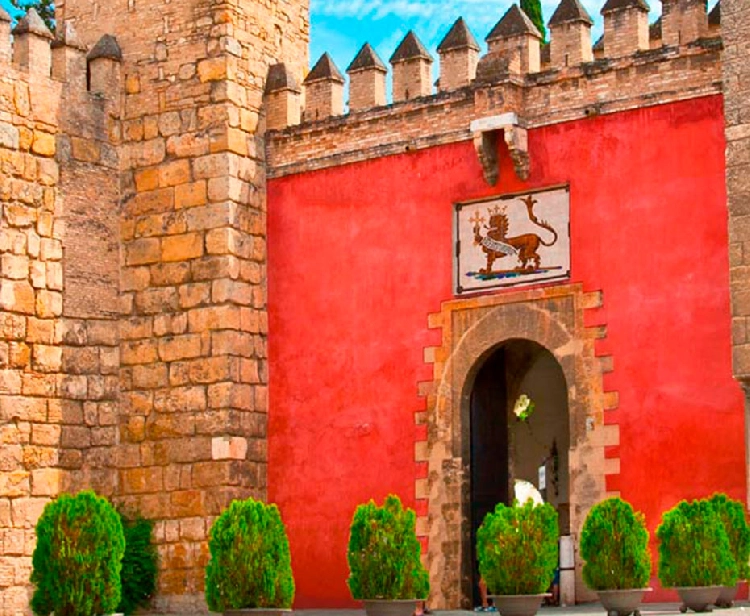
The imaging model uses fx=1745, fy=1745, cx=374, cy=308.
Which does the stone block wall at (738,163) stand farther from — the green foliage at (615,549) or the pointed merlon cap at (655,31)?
the pointed merlon cap at (655,31)

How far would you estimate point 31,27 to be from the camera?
17906 millimetres

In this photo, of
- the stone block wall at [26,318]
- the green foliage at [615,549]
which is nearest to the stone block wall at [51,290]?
the stone block wall at [26,318]

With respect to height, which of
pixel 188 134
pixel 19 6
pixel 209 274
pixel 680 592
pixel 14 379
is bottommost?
pixel 680 592

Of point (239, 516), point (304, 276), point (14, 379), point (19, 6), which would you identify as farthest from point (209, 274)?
point (19, 6)

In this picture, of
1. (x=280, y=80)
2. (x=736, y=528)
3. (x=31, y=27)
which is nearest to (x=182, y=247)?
(x=280, y=80)

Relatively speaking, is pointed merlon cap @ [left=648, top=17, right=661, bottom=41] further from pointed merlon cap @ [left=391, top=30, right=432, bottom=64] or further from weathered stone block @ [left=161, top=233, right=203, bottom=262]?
weathered stone block @ [left=161, top=233, right=203, bottom=262]

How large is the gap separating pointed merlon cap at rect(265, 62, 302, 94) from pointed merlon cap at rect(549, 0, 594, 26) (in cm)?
319

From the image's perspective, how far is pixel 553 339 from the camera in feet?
53.4

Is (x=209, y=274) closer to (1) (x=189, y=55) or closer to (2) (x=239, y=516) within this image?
(1) (x=189, y=55)

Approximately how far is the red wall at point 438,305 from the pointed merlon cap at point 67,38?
103 inches

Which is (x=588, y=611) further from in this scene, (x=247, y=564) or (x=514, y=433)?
(x=514, y=433)

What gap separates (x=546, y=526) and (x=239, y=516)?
2374 millimetres

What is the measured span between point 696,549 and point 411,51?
6609 millimetres

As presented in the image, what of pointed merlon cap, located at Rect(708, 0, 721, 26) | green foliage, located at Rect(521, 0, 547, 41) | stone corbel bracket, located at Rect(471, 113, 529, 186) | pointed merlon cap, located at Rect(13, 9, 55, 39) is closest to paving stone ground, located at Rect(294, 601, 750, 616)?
stone corbel bracket, located at Rect(471, 113, 529, 186)
